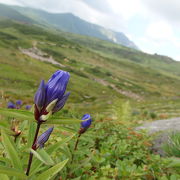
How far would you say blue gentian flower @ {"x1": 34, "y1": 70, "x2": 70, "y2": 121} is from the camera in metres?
1.77

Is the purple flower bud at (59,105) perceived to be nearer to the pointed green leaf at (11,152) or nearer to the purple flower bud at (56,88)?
the purple flower bud at (56,88)

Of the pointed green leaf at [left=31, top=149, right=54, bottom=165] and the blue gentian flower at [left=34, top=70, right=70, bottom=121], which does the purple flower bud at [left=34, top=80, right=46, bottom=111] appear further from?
the pointed green leaf at [left=31, top=149, right=54, bottom=165]

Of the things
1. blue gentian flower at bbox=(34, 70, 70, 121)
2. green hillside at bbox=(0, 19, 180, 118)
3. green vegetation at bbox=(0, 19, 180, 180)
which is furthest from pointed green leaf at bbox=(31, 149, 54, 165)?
green hillside at bbox=(0, 19, 180, 118)

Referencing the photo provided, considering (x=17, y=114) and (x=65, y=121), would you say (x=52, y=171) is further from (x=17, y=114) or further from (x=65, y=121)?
(x=17, y=114)

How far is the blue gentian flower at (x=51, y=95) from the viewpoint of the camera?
1.77 meters

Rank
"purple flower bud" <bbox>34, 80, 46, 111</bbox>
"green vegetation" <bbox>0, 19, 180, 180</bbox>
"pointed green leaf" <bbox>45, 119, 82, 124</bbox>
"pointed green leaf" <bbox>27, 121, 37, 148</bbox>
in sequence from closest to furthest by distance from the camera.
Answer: "pointed green leaf" <bbox>45, 119, 82, 124</bbox>, "purple flower bud" <bbox>34, 80, 46, 111</bbox>, "pointed green leaf" <bbox>27, 121, 37, 148</bbox>, "green vegetation" <bbox>0, 19, 180, 180</bbox>

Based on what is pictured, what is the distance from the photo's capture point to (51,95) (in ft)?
5.94

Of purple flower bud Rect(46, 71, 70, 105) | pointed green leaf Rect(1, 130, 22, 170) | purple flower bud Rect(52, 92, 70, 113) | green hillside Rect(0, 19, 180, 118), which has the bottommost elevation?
green hillside Rect(0, 19, 180, 118)

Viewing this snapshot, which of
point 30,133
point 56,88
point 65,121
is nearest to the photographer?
point 65,121

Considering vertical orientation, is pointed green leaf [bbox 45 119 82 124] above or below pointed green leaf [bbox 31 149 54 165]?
above

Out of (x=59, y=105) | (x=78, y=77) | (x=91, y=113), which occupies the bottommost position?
(x=78, y=77)

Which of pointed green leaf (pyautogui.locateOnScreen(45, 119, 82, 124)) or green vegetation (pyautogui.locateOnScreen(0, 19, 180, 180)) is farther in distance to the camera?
green vegetation (pyautogui.locateOnScreen(0, 19, 180, 180))

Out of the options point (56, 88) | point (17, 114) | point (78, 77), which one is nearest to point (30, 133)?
point (17, 114)

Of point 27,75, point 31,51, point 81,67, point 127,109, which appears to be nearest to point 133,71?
point 81,67
